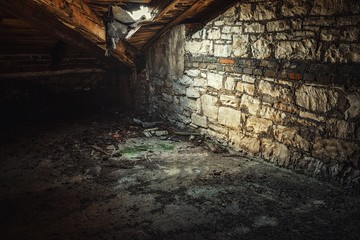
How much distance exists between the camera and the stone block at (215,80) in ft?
14.6

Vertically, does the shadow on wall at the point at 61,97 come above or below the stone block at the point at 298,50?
below

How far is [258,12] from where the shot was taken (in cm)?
378

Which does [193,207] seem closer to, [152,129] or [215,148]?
[215,148]

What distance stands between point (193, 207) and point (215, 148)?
66.1 inches

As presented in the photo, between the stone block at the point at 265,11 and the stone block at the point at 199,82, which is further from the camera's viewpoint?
the stone block at the point at 199,82

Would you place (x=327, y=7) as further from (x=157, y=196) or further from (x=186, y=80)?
(x=157, y=196)

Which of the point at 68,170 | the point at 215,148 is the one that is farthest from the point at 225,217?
the point at 68,170

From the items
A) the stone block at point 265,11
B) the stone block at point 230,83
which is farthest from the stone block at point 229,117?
the stone block at point 265,11

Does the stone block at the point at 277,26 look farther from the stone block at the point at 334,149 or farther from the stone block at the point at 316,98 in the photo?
the stone block at the point at 334,149

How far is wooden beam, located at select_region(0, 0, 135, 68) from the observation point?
12.8 ft

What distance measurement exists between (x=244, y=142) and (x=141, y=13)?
2.51 meters

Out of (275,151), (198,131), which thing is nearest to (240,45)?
(275,151)

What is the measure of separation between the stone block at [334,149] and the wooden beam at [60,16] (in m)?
3.51

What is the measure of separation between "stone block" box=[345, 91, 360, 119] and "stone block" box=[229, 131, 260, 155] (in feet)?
4.11
